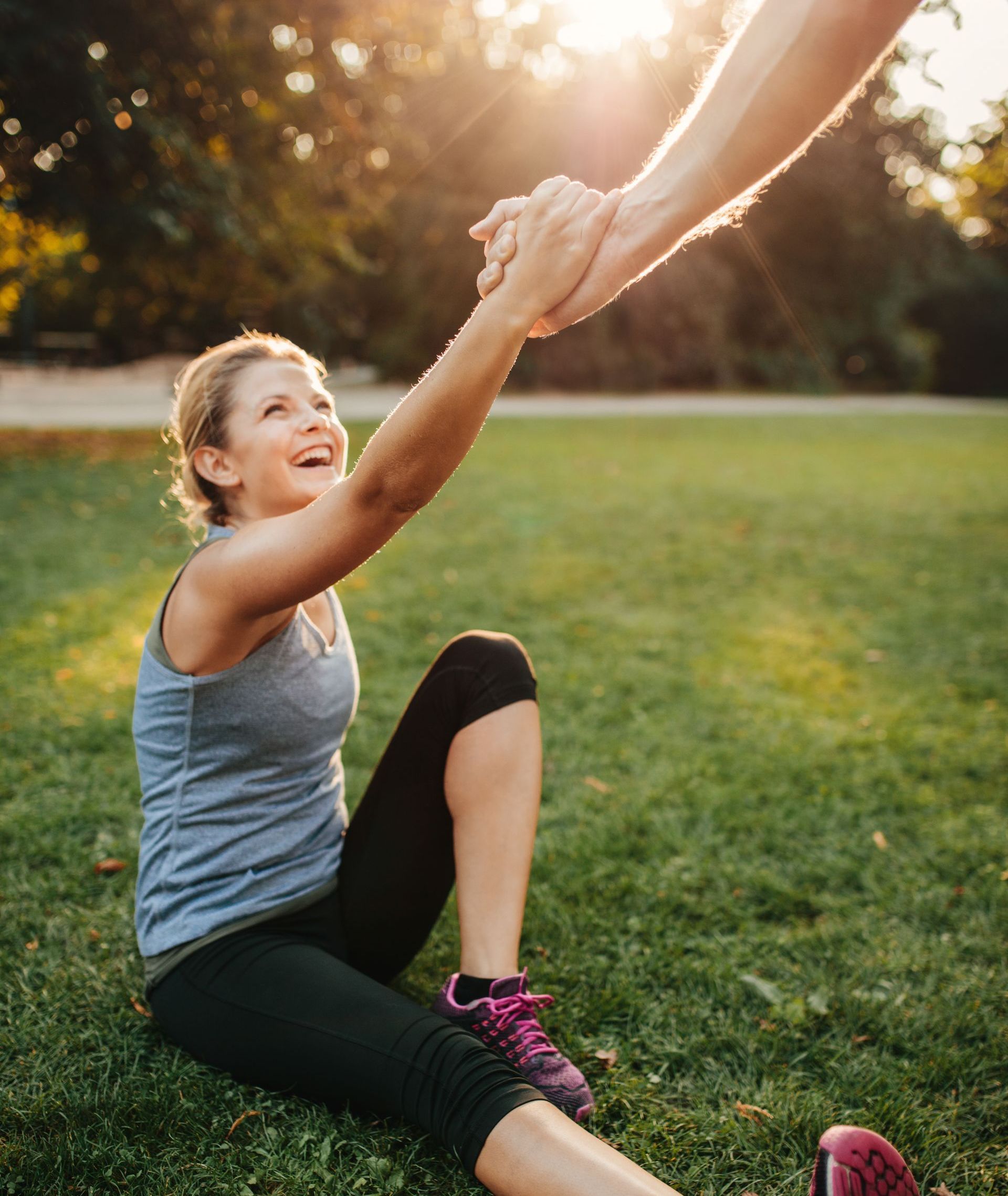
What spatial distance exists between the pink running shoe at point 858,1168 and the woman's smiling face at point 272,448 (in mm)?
1466

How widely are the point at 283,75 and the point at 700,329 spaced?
1660 centimetres

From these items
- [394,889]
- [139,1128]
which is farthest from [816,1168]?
[139,1128]

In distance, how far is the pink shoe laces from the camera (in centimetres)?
190

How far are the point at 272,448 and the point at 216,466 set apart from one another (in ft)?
0.48

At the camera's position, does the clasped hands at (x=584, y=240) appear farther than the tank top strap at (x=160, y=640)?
No

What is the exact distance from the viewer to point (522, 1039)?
1.90m

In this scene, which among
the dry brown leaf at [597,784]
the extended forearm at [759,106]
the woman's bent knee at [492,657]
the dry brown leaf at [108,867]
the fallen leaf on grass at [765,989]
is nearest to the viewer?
the extended forearm at [759,106]

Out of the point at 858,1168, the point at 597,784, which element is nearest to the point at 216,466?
the point at 858,1168

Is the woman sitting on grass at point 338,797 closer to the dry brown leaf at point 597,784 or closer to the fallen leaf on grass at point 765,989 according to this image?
the fallen leaf on grass at point 765,989

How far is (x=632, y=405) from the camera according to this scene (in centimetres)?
2477

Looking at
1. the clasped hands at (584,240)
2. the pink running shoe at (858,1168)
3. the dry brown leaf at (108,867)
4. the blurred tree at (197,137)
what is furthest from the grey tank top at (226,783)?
the blurred tree at (197,137)

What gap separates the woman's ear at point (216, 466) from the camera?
1944 millimetres

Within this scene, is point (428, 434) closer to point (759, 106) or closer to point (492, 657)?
point (759, 106)

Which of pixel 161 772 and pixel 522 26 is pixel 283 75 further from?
pixel 161 772
